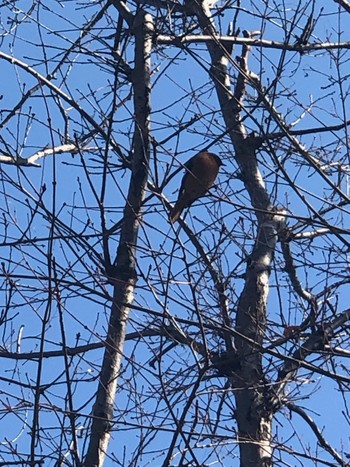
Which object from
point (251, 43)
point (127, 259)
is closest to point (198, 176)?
point (251, 43)

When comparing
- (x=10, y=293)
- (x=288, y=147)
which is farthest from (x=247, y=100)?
(x=10, y=293)

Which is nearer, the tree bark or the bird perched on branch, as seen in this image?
the tree bark

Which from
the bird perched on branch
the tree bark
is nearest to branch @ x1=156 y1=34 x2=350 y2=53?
the tree bark

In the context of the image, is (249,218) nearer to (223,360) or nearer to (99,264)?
(223,360)

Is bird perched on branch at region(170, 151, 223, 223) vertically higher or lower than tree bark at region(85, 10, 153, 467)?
higher

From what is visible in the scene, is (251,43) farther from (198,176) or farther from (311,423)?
(311,423)

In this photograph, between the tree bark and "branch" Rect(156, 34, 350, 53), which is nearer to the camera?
the tree bark

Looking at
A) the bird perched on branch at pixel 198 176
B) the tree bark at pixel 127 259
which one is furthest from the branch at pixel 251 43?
the bird perched on branch at pixel 198 176

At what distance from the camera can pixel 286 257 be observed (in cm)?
553

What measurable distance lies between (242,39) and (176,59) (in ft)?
3.55

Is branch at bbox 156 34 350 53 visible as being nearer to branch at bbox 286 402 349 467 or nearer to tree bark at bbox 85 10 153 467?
tree bark at bbox 85 10 153 467

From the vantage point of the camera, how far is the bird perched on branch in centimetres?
513

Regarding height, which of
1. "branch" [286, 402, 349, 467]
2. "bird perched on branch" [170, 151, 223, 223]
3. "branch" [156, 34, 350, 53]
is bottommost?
"branch" [286, 402, 349, 467]

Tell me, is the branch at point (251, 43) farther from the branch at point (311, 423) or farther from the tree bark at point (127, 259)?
the branch at point (311, 423)
